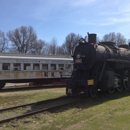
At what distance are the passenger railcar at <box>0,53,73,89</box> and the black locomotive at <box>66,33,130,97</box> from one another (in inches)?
146

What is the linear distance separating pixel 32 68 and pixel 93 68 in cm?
757

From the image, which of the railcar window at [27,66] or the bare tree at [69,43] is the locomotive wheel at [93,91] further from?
the bare tree at [69,43]

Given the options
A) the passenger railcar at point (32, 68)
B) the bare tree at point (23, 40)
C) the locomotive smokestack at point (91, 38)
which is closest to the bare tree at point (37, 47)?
the bare tree at point (23, 40)

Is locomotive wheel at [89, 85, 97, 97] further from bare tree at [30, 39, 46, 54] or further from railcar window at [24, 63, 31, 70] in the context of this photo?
bare tree at [30, 39, 46, 54]

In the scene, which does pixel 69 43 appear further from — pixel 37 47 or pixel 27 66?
pixel 27 66

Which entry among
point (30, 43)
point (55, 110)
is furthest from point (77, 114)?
point (30, 43)

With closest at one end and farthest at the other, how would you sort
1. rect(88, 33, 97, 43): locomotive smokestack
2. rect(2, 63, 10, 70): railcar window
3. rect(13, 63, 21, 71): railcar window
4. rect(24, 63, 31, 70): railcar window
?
rect(88, 33, 97, 43): locomotive smokestack < rect(2, 63, 10, 70): railcar window < rect(13, 63, 21, 71): railcar window < rect(24, 63, 31, 70): railcar window

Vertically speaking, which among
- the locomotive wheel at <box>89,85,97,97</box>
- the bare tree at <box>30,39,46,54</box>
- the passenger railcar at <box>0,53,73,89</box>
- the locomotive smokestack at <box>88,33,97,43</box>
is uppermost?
the bare tree at <box>30,39,46,54</box>

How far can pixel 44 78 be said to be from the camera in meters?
18.9

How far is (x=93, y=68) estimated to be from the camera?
12.3 meters

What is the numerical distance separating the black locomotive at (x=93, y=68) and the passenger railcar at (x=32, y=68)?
3.70 meters

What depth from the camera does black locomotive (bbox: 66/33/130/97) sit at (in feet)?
38.2

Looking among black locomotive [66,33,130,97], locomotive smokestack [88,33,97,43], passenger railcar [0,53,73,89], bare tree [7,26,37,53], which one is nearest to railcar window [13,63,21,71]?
passenger railcar [0,53,73,89]

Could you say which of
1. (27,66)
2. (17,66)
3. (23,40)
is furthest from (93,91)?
(23,40)
